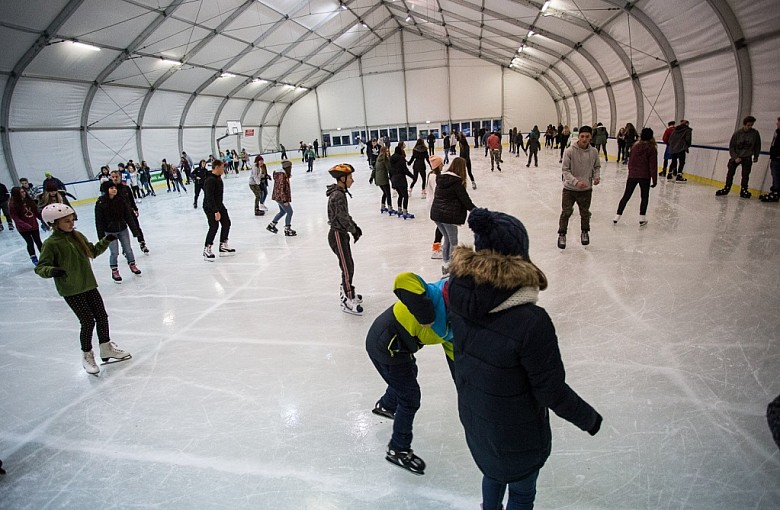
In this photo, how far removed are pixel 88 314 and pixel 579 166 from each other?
205 inches

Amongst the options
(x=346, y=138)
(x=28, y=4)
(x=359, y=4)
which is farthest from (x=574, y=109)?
(x=28, y=4)

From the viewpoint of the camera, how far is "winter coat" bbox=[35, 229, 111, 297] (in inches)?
111

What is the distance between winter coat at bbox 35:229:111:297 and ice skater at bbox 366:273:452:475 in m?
2.45

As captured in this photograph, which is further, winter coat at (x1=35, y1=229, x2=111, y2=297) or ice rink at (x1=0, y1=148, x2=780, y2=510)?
winter coat at (x1=35, y1=229, x2=111, y2=297)

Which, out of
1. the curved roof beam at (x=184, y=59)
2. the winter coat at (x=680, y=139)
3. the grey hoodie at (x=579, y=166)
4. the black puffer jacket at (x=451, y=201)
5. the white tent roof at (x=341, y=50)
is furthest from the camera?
the curved roof beam at (x=184, y=59)

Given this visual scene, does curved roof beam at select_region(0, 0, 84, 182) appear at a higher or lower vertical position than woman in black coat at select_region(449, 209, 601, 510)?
higher

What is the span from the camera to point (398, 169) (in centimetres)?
743

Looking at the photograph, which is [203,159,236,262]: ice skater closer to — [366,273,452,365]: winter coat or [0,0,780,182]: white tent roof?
[366,273,452,365]: winter coat

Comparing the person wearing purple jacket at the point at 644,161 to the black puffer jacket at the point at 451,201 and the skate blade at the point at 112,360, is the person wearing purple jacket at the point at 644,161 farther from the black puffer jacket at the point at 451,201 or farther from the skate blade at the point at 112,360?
the skate blade at the point at 112,360

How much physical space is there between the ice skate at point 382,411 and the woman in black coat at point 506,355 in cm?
111

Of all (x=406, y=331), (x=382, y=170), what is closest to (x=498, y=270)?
(x=406, y=331)

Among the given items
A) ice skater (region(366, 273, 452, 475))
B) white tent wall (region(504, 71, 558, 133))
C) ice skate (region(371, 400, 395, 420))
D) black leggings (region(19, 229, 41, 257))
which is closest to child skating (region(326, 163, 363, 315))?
ice skate (region(371, 400, 395, 420))

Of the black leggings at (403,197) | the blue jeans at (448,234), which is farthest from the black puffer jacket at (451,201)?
the black leggings at (403,197)

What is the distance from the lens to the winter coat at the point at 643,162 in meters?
5.46
